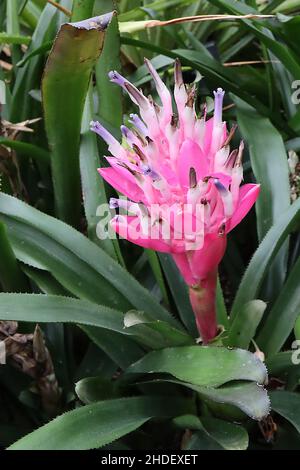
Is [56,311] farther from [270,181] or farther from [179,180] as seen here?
[270,181]

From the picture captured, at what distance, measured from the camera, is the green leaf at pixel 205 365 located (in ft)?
2.08

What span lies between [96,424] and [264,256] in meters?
0.32

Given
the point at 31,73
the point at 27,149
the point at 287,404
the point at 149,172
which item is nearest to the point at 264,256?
the point at 287,404

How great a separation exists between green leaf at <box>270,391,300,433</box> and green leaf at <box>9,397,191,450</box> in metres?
0.13

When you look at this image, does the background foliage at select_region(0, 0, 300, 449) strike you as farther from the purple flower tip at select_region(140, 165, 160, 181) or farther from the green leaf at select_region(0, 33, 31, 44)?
the purple flower tip at select_region(140, 165, 160, 181)

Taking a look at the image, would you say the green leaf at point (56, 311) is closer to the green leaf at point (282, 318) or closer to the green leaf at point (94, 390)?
the green leaf at point (94, 390)

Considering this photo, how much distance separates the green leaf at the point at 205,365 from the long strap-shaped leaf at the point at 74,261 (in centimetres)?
9

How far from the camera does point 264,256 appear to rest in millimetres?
826

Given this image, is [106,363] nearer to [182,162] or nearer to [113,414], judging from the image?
[113,414]

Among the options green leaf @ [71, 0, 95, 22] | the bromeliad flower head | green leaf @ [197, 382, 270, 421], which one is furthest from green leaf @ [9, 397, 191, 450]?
green leaf @ [71, 0, 95, 22]

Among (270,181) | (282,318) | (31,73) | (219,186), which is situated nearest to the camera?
(219,186)

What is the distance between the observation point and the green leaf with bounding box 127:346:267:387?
2.08 feet
